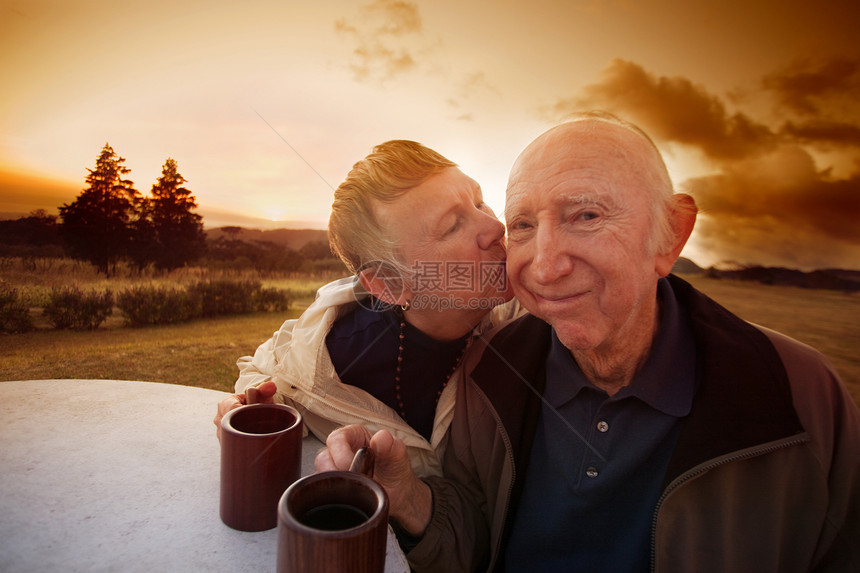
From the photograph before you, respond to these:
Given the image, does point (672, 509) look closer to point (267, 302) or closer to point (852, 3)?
point (267, 302)

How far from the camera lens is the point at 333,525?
69cm

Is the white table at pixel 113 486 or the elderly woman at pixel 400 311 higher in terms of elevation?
the elderly woman at pixel 400 311

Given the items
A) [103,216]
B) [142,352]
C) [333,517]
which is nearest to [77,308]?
[142,352]

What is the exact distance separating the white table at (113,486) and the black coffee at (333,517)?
33 centimetres

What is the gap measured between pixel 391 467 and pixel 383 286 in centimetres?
65

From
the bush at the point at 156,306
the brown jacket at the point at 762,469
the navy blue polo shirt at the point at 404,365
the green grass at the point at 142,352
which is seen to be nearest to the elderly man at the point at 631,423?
the brown jacket at the point at 762,469

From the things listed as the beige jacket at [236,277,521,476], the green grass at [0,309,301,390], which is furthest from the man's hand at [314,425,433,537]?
the green grass at [0,309,301,390]

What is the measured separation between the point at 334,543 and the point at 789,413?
3.21ft

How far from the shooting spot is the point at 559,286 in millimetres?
1028

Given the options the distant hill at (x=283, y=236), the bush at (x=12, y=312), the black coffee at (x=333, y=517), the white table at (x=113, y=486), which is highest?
the distant hill at (x=283, y=236)

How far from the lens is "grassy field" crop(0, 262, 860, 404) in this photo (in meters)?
1.84

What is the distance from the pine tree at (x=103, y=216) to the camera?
193 centimetres

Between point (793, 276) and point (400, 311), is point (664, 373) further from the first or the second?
point (793, 276)

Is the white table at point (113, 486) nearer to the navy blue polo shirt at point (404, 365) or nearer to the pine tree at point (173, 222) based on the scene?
the navy blue polo shirt at point (404, 365)
